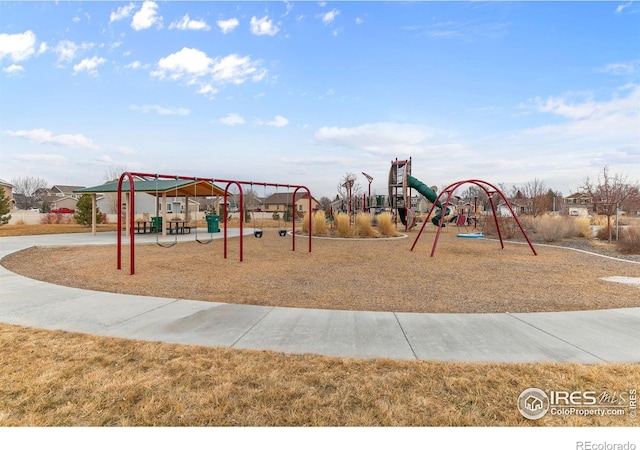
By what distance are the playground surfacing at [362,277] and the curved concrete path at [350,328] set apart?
23.1 inches

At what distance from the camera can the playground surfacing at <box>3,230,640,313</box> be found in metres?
5.89

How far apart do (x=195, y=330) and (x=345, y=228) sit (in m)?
14.7

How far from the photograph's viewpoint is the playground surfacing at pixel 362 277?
5.89m

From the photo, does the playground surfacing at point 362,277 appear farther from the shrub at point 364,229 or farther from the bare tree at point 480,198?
the bare tree at point 480,198

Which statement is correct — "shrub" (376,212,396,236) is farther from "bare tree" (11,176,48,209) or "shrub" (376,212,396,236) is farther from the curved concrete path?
"bare tree" (11,176,48,209)

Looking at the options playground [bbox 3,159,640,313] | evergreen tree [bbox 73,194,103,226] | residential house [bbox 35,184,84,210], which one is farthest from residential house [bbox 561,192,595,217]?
residential house [bbox 35,184,84,210]

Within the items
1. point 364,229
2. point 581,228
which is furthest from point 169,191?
point 581,228

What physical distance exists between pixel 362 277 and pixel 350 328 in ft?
12.3

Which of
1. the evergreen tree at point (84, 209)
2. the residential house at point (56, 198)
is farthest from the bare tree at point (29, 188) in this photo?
the evergreen tree at point (84, 209)

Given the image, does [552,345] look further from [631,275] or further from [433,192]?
[433,192]

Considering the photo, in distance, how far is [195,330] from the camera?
14.0 feet
